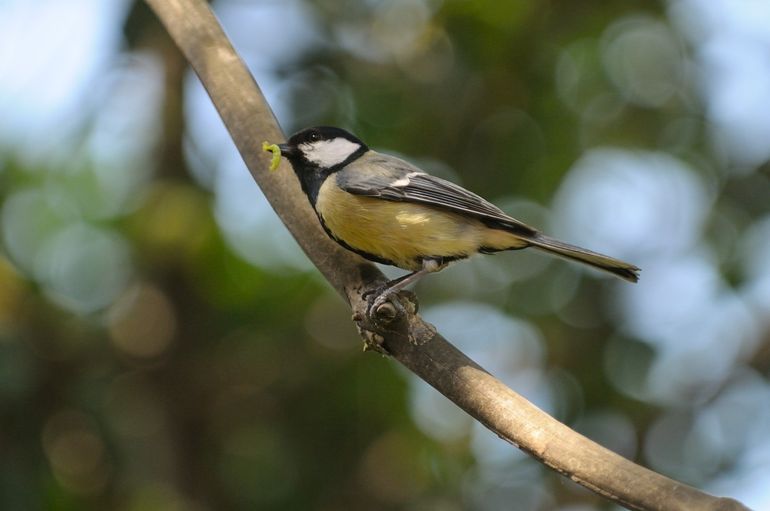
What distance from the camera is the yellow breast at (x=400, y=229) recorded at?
2.86 meters

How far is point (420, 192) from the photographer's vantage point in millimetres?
3004

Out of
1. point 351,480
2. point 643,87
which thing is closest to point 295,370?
point 351,480

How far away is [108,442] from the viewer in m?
4.11

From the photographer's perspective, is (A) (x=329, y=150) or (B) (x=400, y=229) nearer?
(B) (x=400, y=229)

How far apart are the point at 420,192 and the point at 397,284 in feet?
1.50

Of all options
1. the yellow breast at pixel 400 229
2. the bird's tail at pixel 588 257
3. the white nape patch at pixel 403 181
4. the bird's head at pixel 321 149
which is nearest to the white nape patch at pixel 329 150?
the bird's head at pixel 321 149

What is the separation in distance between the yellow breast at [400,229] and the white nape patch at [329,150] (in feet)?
0.43

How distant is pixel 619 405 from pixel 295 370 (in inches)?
61.5

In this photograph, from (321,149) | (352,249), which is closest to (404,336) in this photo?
(352,249)

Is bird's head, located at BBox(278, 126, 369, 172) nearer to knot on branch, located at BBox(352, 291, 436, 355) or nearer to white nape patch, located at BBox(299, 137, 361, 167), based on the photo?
white nape patch, located at BBox(299, 137, 361, 167)

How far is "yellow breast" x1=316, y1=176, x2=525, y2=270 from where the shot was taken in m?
2.86

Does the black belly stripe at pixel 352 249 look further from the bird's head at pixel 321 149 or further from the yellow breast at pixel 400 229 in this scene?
the bird's head at pixel 321 149

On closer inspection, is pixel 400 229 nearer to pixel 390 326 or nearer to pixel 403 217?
pixel 403 217

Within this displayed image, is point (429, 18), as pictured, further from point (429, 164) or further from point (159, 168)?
point (159, 168)
